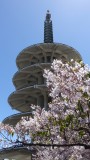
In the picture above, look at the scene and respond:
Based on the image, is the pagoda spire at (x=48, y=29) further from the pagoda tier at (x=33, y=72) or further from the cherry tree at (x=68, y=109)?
the cherry tree at (x=68, y=109)

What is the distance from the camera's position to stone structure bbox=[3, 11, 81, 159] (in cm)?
5950

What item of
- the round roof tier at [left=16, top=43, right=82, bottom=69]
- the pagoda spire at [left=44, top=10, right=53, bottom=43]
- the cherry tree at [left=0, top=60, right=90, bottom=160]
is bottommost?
the cherry tree at [left=0, top=60, right=90, bottom=160]

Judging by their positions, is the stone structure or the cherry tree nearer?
the cherry tree

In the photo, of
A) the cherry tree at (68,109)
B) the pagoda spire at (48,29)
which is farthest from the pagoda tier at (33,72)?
the cherry tree at (68,109)

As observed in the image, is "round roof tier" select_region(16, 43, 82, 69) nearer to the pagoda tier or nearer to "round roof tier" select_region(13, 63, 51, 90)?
the pagoda tier

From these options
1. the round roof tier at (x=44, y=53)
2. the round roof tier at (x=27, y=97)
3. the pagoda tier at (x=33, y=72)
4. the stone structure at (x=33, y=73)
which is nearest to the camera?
the round roof tier at (x=27, y=97)

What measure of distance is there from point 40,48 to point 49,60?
131 inches

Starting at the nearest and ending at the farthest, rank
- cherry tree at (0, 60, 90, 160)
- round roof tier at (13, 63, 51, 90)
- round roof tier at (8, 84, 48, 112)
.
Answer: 1. cherry tree at (0, 60, 90, 160)
2. round roof tier at (8, 84, 48, 112)
3. round roof tier at (13, 63, 51, 90)

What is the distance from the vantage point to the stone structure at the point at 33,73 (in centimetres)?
5950

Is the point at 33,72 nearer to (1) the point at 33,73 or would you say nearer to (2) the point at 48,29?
(1) the point at 33,73

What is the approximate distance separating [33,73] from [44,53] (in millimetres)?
4753

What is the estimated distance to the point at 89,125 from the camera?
13.3 m

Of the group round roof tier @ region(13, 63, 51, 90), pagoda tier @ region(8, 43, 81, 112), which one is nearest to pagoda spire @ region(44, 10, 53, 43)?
pagoda tier @ region(8, 43, 81, 112)

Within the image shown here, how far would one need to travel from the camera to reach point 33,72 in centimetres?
6219
